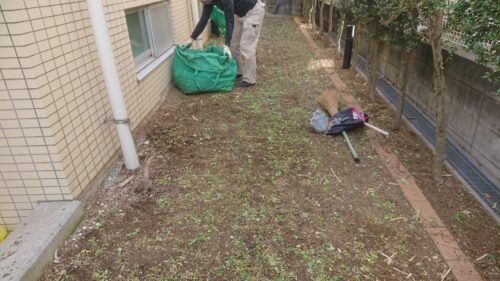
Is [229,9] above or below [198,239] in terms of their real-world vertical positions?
above

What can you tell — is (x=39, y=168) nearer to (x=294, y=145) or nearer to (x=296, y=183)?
(x=296, y=183)

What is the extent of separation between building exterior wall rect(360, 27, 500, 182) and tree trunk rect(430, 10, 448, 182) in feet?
1.48

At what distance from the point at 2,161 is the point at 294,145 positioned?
8.30ft

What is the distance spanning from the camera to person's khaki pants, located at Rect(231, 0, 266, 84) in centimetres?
516

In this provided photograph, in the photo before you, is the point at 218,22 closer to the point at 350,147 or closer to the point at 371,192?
the point at 350,147

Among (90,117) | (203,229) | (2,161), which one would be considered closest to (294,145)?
(203,229)

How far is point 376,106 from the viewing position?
14.8ft

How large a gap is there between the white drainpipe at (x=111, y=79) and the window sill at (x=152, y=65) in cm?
108

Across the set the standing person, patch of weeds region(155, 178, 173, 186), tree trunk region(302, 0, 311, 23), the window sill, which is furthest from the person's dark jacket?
tree trunk region(302, 0, 311, 23)

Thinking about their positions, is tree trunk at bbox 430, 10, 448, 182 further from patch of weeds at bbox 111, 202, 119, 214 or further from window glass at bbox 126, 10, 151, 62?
window glass at bbox 126, 10, 151, 62

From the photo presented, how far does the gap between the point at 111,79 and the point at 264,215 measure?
164cm

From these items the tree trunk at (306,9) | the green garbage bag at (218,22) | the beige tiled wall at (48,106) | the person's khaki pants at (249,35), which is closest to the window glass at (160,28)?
the person's khaki pants at (249,35)

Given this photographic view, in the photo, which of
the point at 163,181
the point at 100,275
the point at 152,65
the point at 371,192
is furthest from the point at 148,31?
the point at 371,192

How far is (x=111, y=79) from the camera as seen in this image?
271 cm
